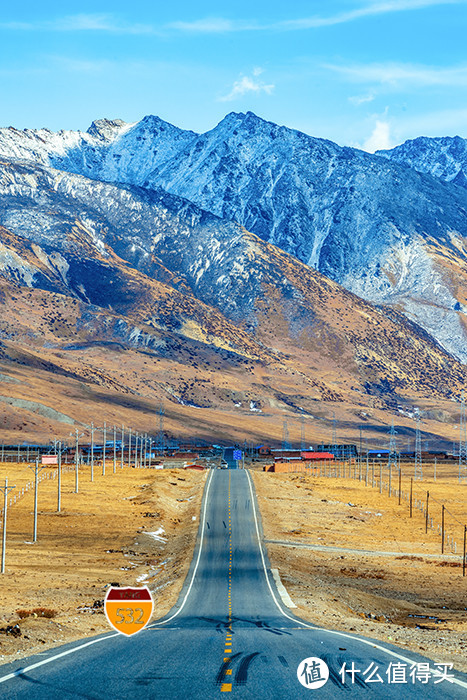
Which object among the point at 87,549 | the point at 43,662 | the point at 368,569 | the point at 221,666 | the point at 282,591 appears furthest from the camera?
the point at 87,549

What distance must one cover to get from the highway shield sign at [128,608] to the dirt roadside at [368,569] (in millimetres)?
10921

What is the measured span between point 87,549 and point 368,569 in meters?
27.2

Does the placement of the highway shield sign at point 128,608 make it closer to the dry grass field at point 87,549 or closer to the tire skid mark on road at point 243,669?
the tire skid mark on road at point 243,669

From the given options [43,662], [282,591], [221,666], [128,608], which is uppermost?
[128,608]

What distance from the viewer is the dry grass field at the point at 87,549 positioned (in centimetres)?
4228

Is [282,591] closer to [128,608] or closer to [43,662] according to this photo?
[43,662]

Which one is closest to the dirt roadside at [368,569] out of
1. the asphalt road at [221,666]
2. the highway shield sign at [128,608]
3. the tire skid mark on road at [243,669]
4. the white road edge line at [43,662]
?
the asphalt road at [221,666]

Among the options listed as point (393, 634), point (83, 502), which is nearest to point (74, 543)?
point (83, 502)

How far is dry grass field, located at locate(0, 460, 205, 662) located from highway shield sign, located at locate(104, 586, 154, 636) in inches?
254

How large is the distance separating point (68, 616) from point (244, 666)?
20.5 meters

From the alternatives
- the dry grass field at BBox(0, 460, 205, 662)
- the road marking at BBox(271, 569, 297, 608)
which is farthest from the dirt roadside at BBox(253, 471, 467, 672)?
the dry grass field at BBox(0, 460, 205, 662)

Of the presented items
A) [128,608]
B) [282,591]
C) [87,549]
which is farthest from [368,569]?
[128,608]

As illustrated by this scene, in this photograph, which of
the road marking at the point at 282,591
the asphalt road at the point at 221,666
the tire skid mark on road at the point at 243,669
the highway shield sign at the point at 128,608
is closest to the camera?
the asphalt road at the point at 221,666

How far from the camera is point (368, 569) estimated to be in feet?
260
